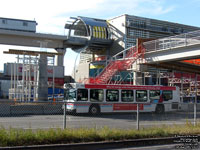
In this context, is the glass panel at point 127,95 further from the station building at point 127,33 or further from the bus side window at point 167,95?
the station building at point 127,33

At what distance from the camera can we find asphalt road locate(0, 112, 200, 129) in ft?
35.2

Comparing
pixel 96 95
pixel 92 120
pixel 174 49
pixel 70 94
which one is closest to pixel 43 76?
pixel 70 94

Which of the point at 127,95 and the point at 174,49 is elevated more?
the point at 174,49

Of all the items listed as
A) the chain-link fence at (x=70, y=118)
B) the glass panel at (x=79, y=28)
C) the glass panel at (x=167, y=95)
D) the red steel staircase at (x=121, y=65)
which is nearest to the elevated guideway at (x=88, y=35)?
the glass panel at (x=79, y=28)

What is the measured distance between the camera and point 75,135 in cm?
1040

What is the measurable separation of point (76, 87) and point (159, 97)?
8.59 meters

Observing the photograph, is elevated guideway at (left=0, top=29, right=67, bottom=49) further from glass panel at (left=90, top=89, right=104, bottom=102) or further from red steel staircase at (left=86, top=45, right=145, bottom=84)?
glass panel at (left=90, top=89, right=104, bottom=102)

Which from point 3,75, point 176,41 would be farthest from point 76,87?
point 3,75

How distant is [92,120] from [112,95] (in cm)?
1332

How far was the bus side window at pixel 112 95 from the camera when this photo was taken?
25359mm

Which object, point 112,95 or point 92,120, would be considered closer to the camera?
point 92,120

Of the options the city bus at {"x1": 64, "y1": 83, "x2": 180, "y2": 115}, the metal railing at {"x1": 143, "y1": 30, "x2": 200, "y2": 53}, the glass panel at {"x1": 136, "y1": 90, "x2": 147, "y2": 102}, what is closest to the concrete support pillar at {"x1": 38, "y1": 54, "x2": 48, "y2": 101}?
the city bus at {"x1": 64, "y1": 83, "x2": 180, "y2": 115}

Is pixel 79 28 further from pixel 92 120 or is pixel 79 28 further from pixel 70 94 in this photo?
pixel 92 120

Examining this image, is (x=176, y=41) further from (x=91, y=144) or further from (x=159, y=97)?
(x=91, y=144)
